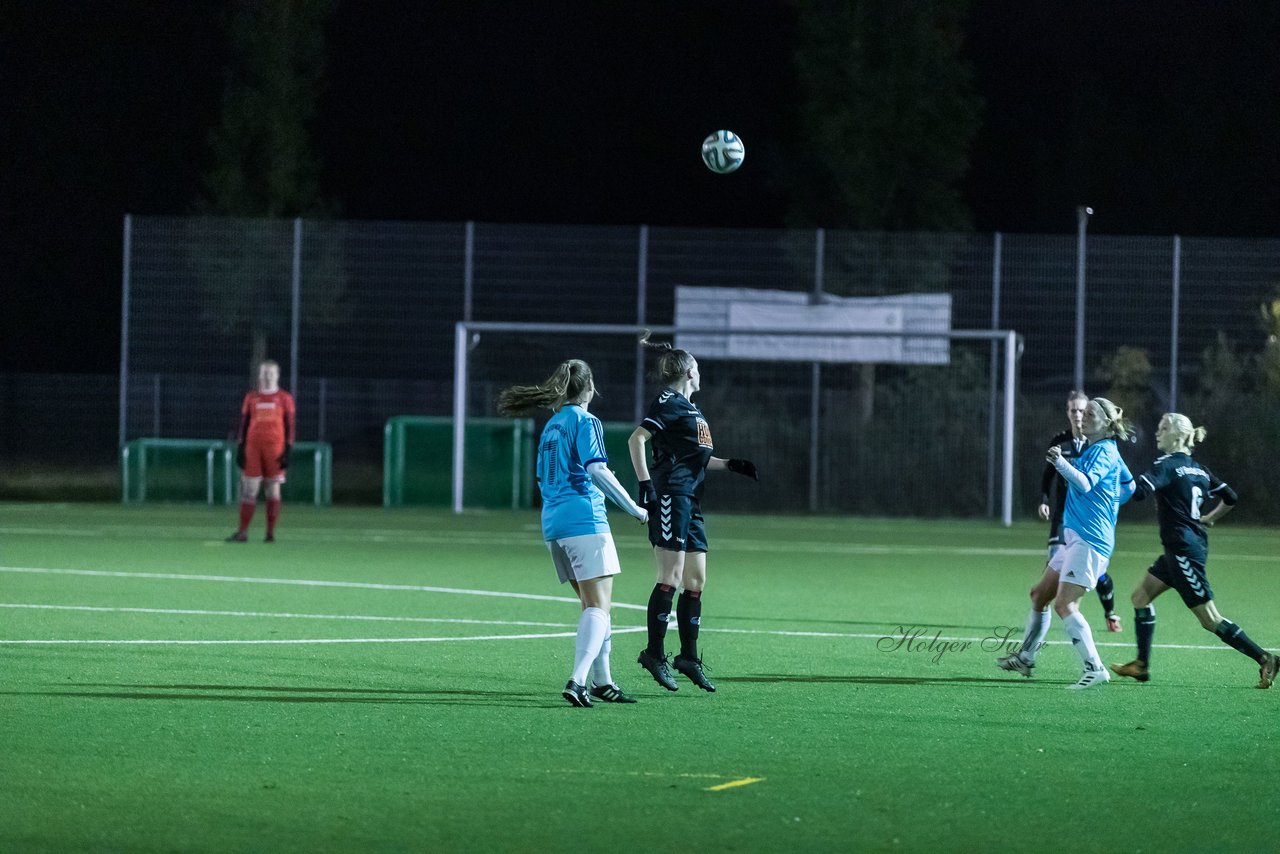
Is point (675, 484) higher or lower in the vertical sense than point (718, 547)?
higher

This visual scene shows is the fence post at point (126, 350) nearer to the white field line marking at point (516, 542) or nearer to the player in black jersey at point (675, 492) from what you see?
the white field line marking at point (516, 542)

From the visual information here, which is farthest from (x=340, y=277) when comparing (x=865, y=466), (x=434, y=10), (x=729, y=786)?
(x=434, y=10)

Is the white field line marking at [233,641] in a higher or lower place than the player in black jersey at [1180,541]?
lower

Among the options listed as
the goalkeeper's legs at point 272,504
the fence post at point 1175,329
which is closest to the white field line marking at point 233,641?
the goalkeeper's legs at point 272,504

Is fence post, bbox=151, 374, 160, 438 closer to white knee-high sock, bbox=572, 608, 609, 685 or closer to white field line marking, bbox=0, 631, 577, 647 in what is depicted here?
white field line marking, bbox=0, 631, 577, 647

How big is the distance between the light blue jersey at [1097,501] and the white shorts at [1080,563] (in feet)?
0.11

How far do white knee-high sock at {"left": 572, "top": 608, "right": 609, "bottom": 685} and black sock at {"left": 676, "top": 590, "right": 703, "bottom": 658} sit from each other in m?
0.92

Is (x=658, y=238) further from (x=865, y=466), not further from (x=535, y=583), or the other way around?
(x=535, y=583)

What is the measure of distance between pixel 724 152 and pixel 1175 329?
13142mm

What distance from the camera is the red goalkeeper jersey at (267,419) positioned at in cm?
2138

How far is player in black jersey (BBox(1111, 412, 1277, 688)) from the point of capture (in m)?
10.6

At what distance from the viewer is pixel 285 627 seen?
509 inches

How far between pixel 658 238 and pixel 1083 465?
20128 mm

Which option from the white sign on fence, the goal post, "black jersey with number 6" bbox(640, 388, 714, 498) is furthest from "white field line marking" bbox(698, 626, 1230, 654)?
the white sign on fence
